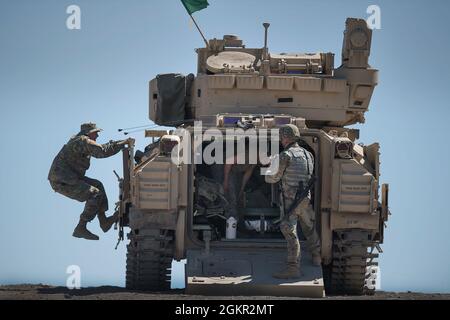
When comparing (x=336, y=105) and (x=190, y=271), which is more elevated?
(x=336, y=105)

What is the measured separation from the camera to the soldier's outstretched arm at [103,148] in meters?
19.4

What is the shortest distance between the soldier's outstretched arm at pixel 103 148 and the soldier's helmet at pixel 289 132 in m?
3.04

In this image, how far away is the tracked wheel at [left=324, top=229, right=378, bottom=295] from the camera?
700 inches

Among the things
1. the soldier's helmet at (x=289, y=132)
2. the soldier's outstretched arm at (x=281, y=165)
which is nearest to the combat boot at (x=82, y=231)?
the soldier's outstretched arm at (x=281, y=165)

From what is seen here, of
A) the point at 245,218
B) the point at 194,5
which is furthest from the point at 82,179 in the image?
the point at 194,5

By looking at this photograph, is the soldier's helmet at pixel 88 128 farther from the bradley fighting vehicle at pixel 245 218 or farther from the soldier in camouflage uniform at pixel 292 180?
the soldier in camouflage uniform at pixel 292 180

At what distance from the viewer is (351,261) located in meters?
17.8

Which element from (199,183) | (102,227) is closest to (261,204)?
(199,183)

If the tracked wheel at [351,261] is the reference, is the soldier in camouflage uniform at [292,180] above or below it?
above

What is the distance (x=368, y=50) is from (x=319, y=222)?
4205 millimetres

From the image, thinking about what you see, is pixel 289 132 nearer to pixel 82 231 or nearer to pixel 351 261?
pixel 351 261

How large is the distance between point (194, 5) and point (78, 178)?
431 cm

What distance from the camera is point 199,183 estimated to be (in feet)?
60.3

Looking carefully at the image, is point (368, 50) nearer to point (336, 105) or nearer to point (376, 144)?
point (336, 105)
